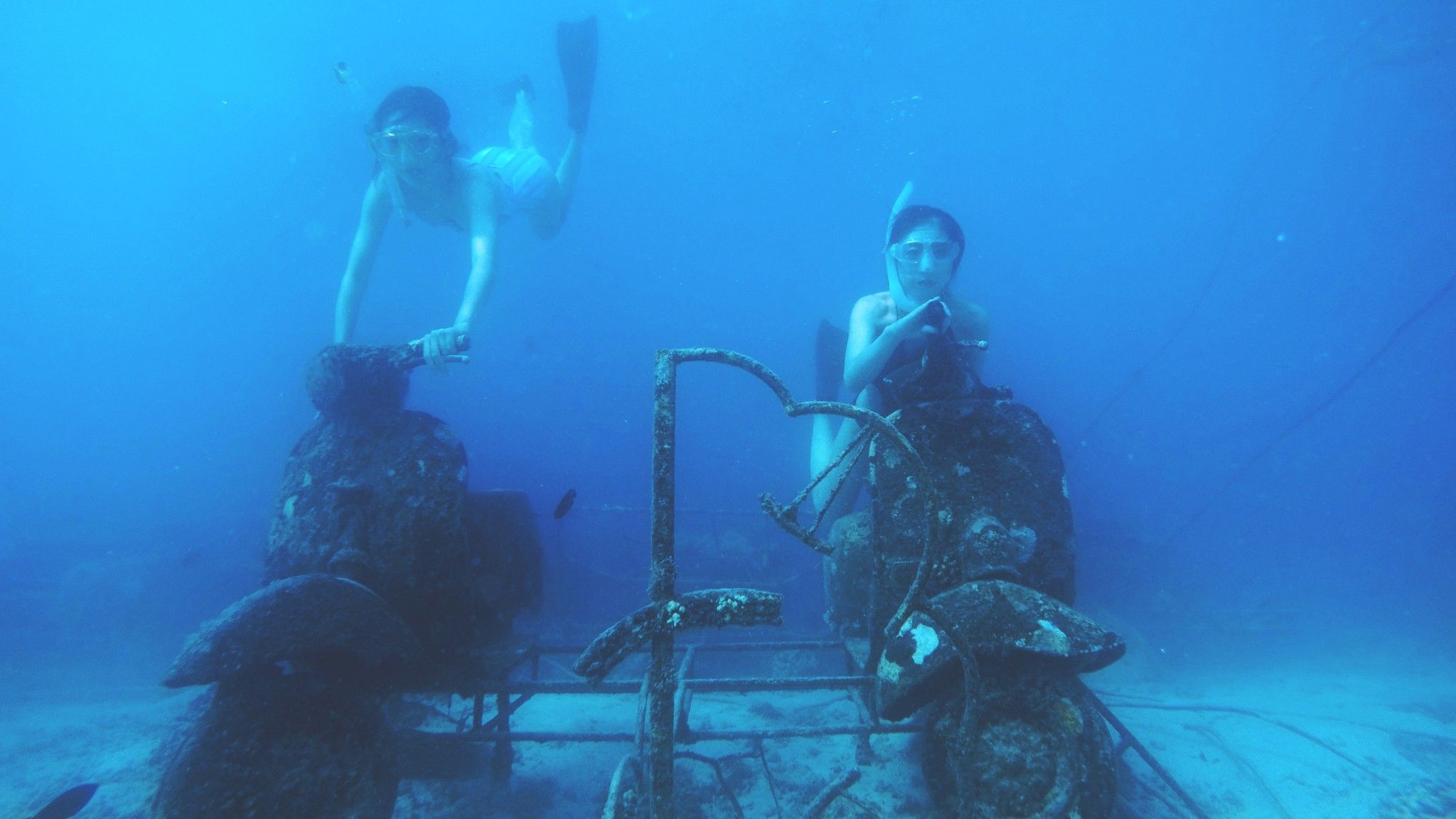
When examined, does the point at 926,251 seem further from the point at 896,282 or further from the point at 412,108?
the point at 412,108

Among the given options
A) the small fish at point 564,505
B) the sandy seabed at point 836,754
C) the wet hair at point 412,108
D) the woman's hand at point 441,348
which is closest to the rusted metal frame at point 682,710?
the sandy seabed at point 836,754

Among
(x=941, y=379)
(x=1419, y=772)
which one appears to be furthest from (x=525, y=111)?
(x=1419, y=772)

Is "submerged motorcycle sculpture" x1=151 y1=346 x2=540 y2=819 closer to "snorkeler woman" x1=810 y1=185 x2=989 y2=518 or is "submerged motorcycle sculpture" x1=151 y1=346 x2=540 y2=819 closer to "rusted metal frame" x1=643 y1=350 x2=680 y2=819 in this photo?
"rusted metal frame" x1=643 y1=350 x2=680 y2=819

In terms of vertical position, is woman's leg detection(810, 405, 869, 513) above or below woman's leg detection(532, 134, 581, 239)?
below

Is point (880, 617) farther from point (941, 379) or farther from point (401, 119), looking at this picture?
point (401, 119)

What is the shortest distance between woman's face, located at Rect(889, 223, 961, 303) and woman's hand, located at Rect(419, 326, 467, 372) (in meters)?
3.58

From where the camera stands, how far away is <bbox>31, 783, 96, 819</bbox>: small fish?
3855 millimetres

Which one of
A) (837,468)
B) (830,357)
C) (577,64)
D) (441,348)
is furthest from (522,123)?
(837,468)

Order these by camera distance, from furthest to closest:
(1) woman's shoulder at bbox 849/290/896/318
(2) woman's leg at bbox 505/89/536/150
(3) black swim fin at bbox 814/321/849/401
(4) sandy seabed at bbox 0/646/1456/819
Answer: (2) woman's leg at bbox 505/89/536/150 < (3) black swim fin at bbox 814/321/849/401 < (1) woman's shoulder at bbox 849/290/896/318 < (4) sandy seabed at bbox 0/646/1456/819

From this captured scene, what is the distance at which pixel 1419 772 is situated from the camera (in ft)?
17.1

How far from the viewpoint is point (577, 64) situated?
984cm

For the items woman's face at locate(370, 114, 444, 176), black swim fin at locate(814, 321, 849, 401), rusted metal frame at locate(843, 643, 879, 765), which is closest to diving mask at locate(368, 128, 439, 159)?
woman's face at locate(370, 114, 444, 176)

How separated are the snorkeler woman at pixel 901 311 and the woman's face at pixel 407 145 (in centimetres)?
448

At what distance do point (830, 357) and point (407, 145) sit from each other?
16.8ft
